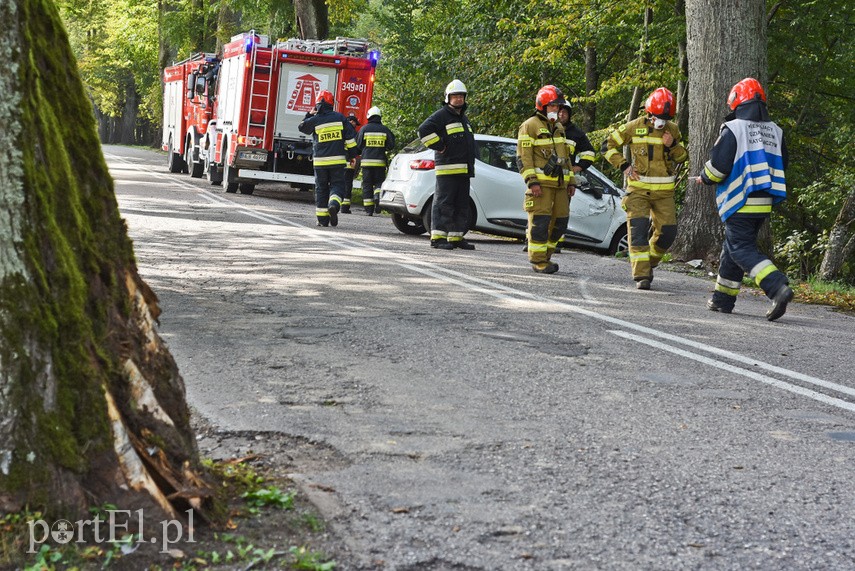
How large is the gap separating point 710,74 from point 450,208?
137 inches

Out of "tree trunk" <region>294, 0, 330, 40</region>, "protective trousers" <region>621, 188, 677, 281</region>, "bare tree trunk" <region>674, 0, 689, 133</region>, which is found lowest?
"protective trousers" <region>621, 188, 677, 281</region>

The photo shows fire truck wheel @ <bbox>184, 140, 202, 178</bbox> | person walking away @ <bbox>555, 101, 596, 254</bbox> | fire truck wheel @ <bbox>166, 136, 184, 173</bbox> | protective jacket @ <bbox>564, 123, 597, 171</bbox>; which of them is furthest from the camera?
fire truck wheel @ <bbox>166, 136, 184, 173</bbox>

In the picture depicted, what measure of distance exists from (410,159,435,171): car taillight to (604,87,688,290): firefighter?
4.98 metres

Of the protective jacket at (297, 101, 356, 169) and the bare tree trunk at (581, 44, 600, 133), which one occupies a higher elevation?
the bare tree trunk at (581, 44, 600, 133)

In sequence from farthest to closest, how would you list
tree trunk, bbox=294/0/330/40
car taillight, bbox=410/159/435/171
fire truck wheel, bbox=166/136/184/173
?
fire truck wheel, bbox=166/136/184/173
tree trunk, bbox=294/0/330/40
car taillight, bbox=410/159/435/171

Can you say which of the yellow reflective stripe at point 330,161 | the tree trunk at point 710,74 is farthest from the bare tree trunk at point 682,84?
the yellow reflective stripe at point 330,161

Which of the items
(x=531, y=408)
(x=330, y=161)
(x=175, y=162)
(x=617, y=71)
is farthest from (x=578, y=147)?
(x=175, y=162)

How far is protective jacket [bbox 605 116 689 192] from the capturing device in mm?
10906

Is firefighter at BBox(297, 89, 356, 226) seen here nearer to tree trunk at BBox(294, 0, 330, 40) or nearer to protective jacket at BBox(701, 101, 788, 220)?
protective jacket at BBox(701, 101, 788, 220)

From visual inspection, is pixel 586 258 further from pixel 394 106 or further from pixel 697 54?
pixel 394 106

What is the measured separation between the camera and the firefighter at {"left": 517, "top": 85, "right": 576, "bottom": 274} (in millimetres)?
11734

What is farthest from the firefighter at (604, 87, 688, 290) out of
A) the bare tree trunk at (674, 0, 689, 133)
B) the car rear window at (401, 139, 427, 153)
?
the bare tree trunk at (674, 0, 689, 133)

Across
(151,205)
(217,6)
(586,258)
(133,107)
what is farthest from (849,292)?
(133,107)

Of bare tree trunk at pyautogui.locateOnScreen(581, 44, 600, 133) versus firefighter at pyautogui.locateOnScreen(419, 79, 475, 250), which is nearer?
firefighter at pyautogui.locateOnScreen(419, 79, 475, 250)
